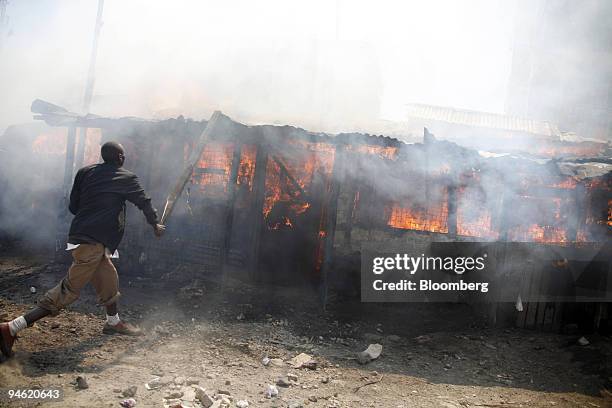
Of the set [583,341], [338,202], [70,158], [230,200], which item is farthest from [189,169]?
[583,341]

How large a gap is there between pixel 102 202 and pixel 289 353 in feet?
9.78

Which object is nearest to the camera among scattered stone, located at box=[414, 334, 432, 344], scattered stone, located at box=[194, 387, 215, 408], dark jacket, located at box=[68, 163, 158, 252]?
scattered stone, located at box=[194, 387, 215, 408]

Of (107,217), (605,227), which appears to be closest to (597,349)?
(605,227)

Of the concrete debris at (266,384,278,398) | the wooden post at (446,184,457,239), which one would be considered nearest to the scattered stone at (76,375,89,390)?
the concrete debris at (266,384,278,398)

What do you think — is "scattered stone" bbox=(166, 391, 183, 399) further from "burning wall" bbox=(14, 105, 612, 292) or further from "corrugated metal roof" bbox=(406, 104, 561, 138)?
"corrugated metal roof" bbox=(406, 104, 561, 138)

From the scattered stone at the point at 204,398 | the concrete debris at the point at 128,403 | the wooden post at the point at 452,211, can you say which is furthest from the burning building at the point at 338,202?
the concrete debris at the point at 128,403

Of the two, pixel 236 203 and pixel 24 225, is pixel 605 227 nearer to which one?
pixel 236 203

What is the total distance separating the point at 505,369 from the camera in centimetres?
491

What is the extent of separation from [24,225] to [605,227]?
12379 mm

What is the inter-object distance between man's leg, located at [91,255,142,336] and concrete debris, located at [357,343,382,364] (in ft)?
9.67

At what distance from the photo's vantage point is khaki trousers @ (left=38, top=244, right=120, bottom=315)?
13.4 feet

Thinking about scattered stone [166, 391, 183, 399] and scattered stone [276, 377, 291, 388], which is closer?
scattered stone [166, 391, 183, 399]

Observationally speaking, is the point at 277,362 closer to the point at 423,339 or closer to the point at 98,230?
the point at 423,339

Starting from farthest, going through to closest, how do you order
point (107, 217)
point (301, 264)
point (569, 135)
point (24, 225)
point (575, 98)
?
point (575, 98) < point (569, 135) < point (24, 225) < point (301, 264) < point (107, 217)
